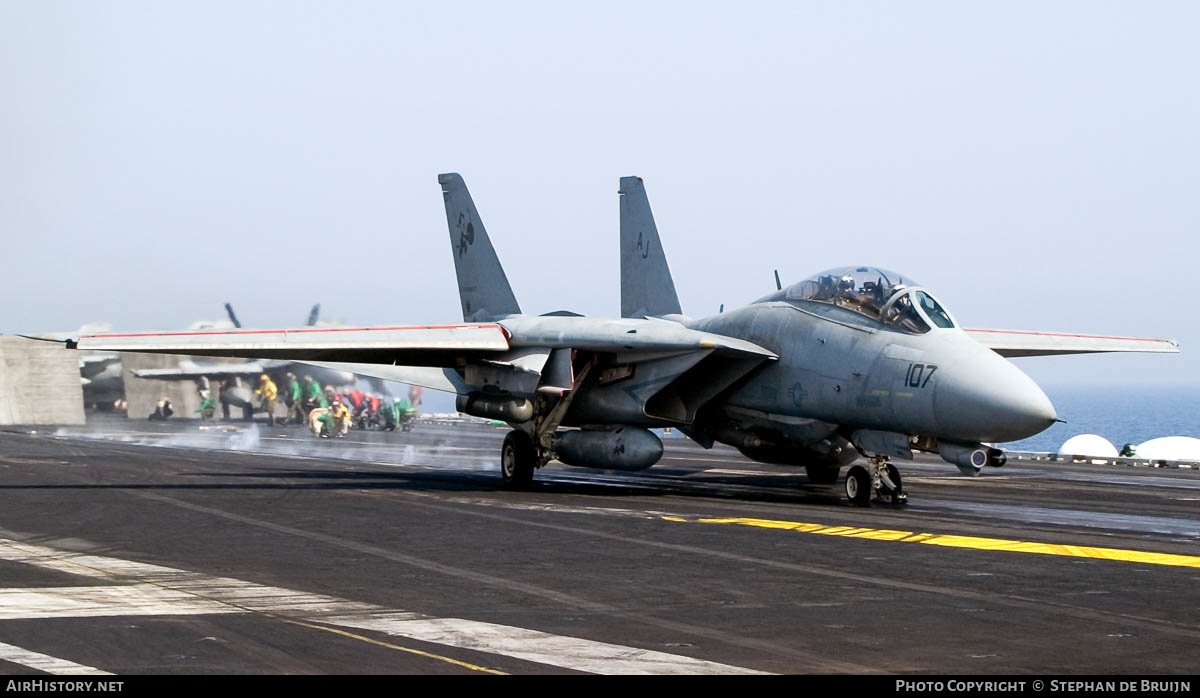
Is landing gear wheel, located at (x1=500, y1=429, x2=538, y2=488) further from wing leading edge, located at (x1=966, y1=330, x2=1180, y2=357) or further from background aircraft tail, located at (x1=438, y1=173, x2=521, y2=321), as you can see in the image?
wing leading edge, located at (x1=966, y1=330, x2=1180, y2=357)

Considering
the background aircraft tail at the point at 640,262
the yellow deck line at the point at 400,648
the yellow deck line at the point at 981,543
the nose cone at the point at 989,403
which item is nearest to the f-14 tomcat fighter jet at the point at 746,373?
the nose cone at the point at 989,403

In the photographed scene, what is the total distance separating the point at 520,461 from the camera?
23.5 m

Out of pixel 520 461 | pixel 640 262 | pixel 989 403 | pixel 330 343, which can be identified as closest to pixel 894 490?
pixel 989 403

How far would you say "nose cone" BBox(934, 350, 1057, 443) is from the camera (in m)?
17.0

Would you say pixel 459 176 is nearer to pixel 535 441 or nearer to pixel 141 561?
pixel 535 441

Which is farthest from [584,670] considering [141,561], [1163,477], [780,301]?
[1163,477]

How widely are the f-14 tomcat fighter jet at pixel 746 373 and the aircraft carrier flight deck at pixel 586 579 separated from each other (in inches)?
38.1

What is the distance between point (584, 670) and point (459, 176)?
830 inches

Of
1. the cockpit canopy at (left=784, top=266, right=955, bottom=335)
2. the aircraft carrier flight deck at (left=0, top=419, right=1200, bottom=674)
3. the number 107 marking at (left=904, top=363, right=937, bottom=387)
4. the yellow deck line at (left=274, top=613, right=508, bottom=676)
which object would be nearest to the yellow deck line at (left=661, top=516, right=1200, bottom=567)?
the aircraft carrier flight deck at (left=0, top=419, right=1200, bottom=674)

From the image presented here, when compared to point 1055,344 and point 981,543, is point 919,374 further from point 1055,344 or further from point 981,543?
point 1055,344

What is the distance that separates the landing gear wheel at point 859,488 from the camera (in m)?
19.4

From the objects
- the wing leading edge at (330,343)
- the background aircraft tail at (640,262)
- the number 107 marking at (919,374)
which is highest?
the background aircraft tail at (640,262)

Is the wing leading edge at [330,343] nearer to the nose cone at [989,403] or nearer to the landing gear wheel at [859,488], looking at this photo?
the landing gear wheel at [859,488]

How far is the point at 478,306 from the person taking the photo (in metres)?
27.0
